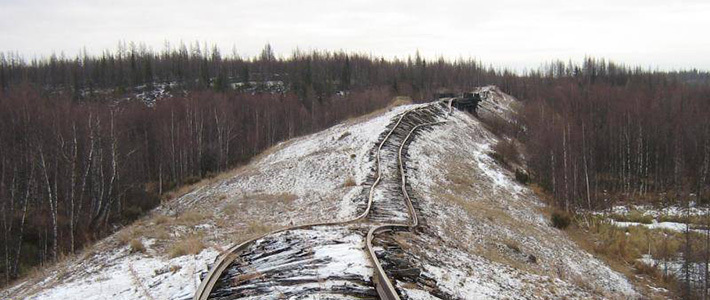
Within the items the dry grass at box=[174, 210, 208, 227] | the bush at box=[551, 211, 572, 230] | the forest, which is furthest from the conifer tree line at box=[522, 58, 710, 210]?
the dry grass at box=[174, 210, 208, 227]

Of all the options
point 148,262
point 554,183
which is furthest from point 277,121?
point 148,262

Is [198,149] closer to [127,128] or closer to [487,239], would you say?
[127,128]

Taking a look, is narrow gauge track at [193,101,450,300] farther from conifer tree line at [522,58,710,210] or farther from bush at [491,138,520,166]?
bush at [491,138,520,166]

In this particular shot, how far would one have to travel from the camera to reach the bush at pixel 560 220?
25188 millimetres

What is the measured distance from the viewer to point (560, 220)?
83.4ft

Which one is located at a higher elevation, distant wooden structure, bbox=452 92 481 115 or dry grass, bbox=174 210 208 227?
distant wooden structure, bbox=452 92 481 115

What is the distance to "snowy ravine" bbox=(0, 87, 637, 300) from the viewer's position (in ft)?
31.0

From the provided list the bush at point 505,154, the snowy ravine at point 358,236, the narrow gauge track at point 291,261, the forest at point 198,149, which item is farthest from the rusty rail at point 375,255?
the bush at point 505,154

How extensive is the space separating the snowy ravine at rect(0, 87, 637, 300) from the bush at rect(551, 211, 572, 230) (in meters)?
0.63

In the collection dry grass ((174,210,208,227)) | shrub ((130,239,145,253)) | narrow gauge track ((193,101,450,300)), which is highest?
narrow gauge track ((193,101,450,300))

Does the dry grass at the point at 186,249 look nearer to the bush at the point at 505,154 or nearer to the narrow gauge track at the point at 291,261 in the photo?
the narrow gauge track at the point at 291,261

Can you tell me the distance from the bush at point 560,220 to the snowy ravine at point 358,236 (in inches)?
25.0

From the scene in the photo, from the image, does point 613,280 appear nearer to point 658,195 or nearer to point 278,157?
point 278,157

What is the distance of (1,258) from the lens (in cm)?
3017
